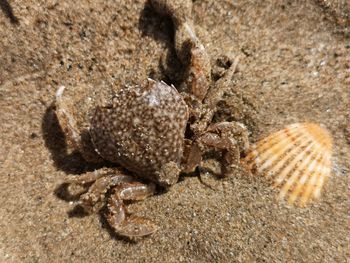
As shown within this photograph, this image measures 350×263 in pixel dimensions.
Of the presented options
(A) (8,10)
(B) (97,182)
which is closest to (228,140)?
(B) (97,182)

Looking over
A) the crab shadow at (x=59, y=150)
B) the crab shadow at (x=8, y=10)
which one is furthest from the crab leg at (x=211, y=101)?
the crab shadow at (x=8, y=10)

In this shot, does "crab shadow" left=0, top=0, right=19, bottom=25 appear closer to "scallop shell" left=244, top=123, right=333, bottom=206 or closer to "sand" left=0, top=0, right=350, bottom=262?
"sand" left=0, top=0, right=350, bottom=262

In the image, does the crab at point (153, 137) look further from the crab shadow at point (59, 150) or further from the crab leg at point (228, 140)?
the crab shadow at point (59, 150)

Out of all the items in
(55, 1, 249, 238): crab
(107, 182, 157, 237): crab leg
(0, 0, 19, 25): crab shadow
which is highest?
(0, 0, 19, 25): crab shadow

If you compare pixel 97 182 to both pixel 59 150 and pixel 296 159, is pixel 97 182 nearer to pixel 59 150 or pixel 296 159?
pixel 59 150

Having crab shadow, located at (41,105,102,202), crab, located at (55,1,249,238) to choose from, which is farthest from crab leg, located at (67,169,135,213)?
crab shadow, located at (41,105,102,202)
